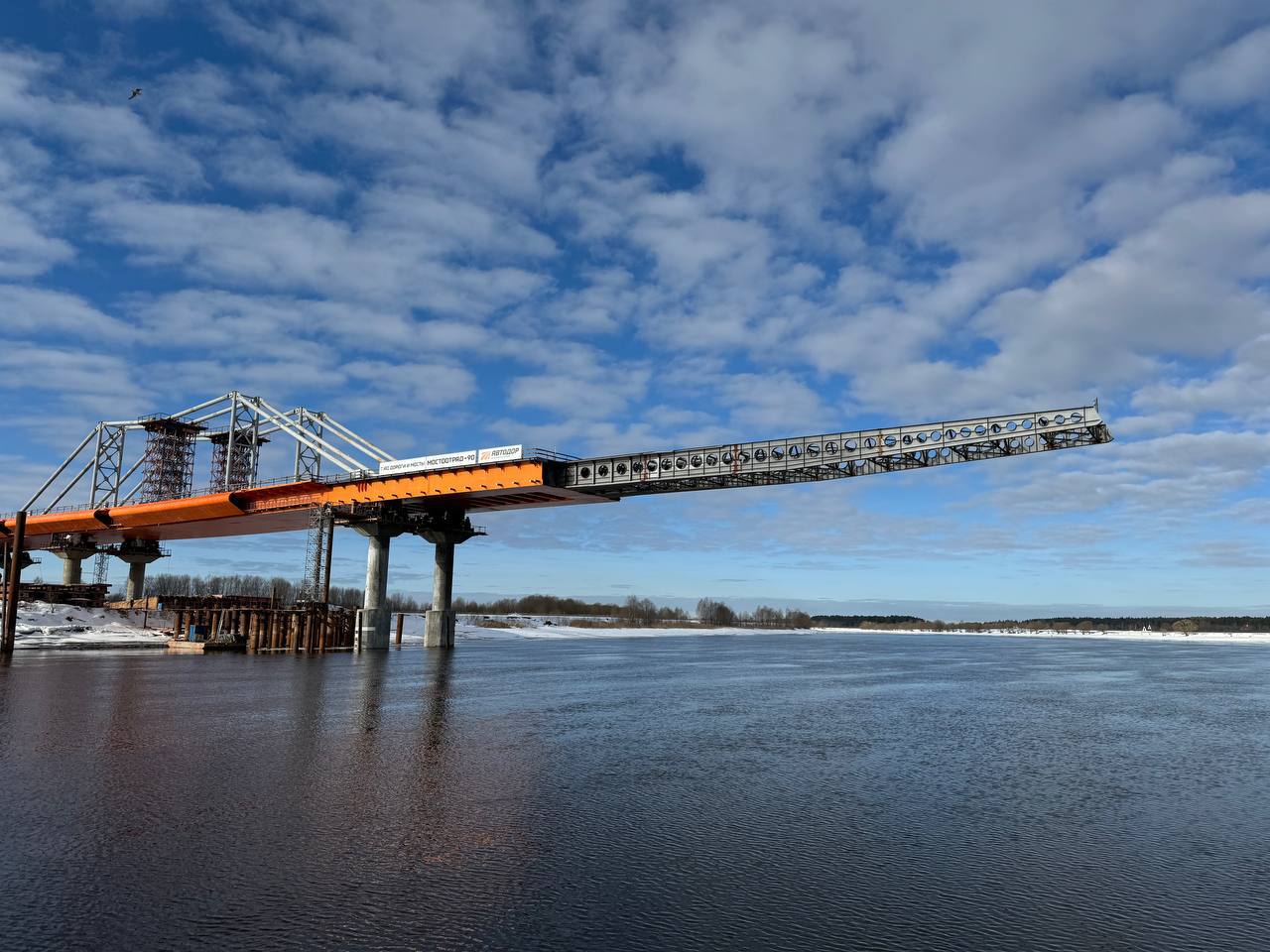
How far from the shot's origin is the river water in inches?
352

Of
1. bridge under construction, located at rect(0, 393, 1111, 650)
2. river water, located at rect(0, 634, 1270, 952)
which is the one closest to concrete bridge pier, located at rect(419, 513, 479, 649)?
bridge under construction, located at rect(0, 393, 1111, 650)

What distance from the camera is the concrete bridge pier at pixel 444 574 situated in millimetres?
78312

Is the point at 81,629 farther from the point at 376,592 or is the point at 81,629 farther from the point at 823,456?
the point at 823,456

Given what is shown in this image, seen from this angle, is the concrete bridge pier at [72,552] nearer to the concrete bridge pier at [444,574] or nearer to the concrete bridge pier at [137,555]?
the concrete bridge pier at [137,555]

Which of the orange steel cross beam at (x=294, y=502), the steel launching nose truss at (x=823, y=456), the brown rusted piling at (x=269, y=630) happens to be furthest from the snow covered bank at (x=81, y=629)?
the steel launching nose truss at (x=823, y=456)

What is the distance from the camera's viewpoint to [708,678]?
46.1m

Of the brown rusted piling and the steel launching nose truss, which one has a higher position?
the steel launching nose truss

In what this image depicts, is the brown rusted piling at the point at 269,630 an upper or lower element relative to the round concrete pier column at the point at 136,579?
lower

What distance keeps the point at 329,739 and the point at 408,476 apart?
171 ft

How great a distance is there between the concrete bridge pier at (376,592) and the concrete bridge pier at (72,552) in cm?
5599

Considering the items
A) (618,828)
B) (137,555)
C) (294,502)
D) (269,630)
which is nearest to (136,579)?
(137,555)

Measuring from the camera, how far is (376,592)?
73.2m

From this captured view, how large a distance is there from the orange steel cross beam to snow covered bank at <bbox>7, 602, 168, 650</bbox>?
1122cm

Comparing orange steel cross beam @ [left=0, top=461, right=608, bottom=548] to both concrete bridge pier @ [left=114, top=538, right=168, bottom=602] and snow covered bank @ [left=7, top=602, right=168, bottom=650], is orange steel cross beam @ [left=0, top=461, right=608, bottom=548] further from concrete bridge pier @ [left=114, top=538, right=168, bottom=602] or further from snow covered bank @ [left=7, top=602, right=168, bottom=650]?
snow covered bank @ [left=7, top=602, right=168, bottom=650]
